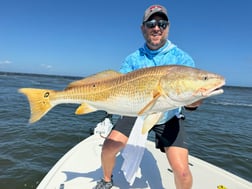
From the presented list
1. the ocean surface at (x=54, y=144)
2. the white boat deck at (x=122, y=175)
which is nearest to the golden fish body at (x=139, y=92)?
the white boat deck at (x=122, y=175)

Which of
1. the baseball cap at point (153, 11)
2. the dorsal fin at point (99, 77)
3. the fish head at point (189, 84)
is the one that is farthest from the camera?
the baseball cap at point (153, 11)

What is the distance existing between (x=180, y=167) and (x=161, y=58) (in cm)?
150

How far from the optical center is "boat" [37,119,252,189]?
154 inches

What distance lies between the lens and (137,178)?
432 cm

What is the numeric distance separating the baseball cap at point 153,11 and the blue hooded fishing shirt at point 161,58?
43 cm

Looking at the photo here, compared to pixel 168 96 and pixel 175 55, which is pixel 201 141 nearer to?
pixel 175 55

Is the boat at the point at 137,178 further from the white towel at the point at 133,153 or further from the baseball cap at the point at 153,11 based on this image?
the baseball cap at the point at 153,11

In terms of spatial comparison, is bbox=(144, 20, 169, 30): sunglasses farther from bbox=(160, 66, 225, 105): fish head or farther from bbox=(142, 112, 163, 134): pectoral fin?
bbox=(142, 112, 163, 134): pectoral fin

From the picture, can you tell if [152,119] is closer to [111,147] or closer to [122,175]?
[111,147]

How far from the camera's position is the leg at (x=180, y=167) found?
3244 millimetres

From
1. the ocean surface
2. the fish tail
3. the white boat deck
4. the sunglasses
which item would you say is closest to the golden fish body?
the fish tail

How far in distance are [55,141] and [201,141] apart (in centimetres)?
528

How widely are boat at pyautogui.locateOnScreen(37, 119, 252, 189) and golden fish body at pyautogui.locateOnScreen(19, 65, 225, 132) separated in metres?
1.42

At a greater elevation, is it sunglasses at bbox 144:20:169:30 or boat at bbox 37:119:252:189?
sunglasses at bbox 144:20:169:30
